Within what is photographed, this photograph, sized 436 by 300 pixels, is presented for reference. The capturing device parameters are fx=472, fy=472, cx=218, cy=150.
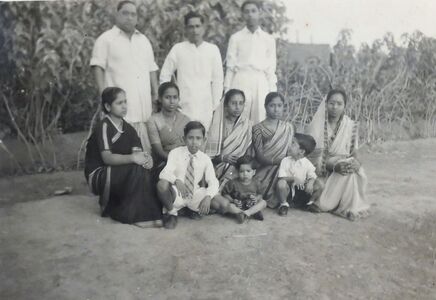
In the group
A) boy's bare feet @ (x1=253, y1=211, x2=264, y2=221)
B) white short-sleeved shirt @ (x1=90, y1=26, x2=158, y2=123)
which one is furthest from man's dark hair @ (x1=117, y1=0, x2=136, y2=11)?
boy's bare feet @ (x1=253, y1=211, x2=264, y2=221)

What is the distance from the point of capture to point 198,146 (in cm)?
254

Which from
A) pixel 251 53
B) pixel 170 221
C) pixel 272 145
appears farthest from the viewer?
pixel 251 53

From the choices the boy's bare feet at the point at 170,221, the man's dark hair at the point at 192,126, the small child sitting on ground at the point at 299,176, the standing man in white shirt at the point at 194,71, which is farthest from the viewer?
the standing man in white shirt at the point at 194,71

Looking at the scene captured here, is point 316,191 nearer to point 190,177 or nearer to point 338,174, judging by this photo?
point 338,174

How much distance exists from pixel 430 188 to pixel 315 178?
62 centimetres

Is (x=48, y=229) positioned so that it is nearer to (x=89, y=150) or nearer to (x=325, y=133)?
(x=89, y=150)

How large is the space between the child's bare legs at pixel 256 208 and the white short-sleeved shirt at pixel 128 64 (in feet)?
2.70

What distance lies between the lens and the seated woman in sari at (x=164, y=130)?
2.65 metres

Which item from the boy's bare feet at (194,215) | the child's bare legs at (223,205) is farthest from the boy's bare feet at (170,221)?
the child's bare legs at (223,205)

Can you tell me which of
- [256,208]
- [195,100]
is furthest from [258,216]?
[195,100]

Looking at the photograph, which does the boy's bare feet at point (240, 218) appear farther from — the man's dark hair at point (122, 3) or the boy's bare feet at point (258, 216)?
the man's dark hair at point (122, 3)

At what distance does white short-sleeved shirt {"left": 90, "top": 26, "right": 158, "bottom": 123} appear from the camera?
268 cm

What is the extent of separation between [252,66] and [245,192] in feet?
3.03

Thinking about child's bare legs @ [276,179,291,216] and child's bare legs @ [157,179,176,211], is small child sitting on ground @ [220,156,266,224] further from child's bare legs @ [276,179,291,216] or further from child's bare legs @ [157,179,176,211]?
child's bare legs @ [157,179,176,211]
